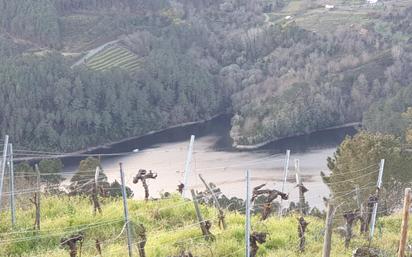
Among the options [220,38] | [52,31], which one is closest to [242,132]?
[52,31]

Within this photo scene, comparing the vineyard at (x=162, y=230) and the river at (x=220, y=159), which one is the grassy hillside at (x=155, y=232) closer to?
the vineyard at (x=162, y=230)

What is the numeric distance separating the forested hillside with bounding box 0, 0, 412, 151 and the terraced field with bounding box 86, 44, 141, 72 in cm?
14

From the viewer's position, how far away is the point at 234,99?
61.8 meters

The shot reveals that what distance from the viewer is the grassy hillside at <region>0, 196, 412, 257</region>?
5.88 meters

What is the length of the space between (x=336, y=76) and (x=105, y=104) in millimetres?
21789

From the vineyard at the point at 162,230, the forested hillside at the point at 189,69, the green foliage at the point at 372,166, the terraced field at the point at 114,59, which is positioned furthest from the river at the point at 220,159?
the vineyard at the point at 162,230

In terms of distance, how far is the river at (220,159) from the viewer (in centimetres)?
2781

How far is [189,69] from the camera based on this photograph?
207 ft

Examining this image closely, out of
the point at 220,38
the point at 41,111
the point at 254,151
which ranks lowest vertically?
the point at 254,151

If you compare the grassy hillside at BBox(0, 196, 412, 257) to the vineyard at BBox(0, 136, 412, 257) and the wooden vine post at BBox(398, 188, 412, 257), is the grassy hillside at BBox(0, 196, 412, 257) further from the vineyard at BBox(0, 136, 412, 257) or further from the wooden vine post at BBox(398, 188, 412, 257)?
the wooden vine post at BBox(398, 188, 412, 257)

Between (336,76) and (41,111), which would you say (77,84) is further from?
(336,76)

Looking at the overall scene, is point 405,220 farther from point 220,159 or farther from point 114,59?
point 114,59

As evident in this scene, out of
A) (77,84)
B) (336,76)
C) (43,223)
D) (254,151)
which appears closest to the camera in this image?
(43,223)

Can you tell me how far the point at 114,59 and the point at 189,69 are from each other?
7.60m
